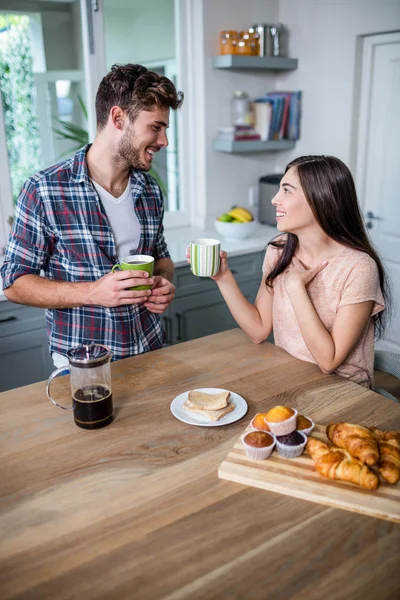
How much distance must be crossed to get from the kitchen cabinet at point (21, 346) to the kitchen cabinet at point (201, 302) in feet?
2.28

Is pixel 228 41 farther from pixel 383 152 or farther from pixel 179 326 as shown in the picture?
pixel 179 326

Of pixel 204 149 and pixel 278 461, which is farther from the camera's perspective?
pixel 204 149

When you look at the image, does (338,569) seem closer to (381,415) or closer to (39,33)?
(381,415)

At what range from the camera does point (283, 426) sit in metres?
1.14

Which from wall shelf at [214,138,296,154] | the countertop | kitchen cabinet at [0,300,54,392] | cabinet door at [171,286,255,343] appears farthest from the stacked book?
kitchen cabinet at [0,300,54,392]

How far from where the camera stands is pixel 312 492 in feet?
3.39

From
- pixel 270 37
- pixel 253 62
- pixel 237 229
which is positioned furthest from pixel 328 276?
pixel 270 37

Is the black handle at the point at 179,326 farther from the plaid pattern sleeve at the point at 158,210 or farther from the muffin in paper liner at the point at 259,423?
the muffin in paper liner at the point at 259,423

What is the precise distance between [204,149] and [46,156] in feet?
3.31

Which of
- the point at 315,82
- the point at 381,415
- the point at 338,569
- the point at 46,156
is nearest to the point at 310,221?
the point at 381,415

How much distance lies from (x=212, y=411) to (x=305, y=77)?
291cm

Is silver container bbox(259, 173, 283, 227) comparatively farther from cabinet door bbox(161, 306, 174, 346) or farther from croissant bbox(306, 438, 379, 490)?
croissant bbox(306, 438, 379, 490)

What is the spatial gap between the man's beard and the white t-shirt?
11 centimetres

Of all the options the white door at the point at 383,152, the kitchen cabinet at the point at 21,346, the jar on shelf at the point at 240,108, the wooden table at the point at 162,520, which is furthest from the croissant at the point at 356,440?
the jar on shelf at the point at 240,108
